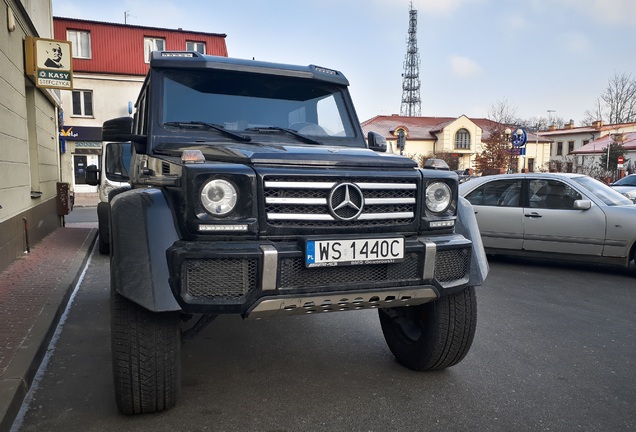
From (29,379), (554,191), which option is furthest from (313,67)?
(554,191)

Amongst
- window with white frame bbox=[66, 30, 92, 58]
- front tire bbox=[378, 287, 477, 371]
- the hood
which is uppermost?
window with white frame bbox=[66, 30, 92, 58]

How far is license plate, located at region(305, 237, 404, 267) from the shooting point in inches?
110

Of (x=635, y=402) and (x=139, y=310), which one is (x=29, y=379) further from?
(x=635, y=402)

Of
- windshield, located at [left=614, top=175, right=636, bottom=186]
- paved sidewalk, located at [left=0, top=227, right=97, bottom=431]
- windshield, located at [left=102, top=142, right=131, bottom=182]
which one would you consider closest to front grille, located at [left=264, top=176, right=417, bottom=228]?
paved sidewalk, located at [left=0, top=227, right=97, bottom=431]

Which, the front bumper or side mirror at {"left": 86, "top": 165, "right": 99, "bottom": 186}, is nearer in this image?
the front bumper

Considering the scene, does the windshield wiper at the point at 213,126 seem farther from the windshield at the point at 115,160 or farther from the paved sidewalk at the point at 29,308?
the windshield at the point at 115,160

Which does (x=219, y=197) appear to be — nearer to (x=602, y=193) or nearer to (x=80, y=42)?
(x=602, y=193)

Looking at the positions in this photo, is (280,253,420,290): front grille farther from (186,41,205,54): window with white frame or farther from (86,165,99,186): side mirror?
(186,41,205,54): window with white frame

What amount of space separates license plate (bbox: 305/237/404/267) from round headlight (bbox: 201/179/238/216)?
453mm

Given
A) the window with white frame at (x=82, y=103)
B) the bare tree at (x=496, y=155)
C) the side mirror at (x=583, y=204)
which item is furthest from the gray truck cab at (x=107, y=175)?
the bare tree at (x=496, y=155)

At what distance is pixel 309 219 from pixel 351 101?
1913 mm

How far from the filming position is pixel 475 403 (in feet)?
10.7

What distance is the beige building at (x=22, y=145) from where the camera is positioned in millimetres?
7191

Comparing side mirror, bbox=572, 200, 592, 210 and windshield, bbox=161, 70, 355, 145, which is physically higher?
windshield, bbox=161, 70, 355, 145
